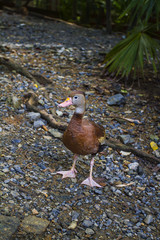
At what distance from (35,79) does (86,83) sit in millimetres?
1054

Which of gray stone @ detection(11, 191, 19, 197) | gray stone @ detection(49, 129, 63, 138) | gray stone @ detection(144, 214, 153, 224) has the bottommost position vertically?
gray stone @ detection(144, 214, 153, 224)

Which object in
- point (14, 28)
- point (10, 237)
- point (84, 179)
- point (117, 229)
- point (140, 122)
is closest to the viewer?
point (10, 237)

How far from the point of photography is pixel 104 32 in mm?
10617

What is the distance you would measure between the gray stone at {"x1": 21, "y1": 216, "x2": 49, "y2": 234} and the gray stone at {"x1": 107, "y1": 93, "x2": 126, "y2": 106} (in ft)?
10.8

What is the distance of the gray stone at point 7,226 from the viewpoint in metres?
2.56

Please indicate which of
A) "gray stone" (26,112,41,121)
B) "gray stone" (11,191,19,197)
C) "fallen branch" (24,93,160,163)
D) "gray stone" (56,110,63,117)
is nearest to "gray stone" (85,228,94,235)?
"gray stone" (11,191,19,197)

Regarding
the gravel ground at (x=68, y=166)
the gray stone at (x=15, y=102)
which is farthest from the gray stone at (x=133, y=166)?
the gray stone at (x=15, y=102)

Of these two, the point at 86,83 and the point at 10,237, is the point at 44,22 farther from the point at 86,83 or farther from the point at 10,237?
the point at 10,237

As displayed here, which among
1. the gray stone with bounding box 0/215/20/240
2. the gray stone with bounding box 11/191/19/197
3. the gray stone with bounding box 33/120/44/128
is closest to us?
the gray stone with bounding box 0/215/20/240

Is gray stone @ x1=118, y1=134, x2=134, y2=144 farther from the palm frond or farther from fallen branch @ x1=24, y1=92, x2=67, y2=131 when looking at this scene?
the palm frond

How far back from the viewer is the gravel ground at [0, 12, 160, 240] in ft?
9.78

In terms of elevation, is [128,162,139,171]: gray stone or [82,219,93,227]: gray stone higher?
[82,219,93,227]: gray stone

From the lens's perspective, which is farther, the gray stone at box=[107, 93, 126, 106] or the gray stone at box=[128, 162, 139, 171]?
the gray stone at box=[107, 93, 126, 106]

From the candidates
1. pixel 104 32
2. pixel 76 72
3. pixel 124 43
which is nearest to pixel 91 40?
pixel 104 32
